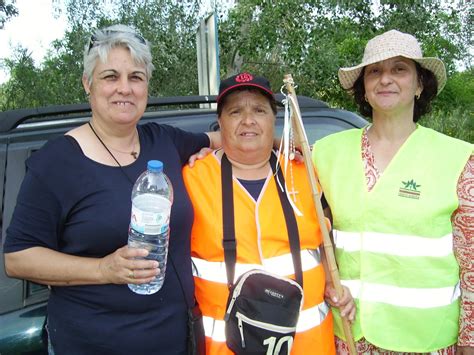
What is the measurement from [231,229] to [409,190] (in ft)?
2.56

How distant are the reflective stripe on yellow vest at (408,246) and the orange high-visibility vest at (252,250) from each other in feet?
0.51

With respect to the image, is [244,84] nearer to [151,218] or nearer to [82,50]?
[151,218]

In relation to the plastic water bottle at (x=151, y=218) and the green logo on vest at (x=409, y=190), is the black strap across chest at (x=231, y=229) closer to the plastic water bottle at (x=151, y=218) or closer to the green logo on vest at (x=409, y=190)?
the plastic water bottle at (x=151, y=218)

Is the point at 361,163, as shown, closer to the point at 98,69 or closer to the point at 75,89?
the point at 98,69

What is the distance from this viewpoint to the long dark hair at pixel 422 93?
2.29m

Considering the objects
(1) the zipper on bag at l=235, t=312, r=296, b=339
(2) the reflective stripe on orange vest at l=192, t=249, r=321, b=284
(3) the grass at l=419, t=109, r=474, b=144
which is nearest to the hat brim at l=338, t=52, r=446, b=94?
(2) the reflective stripe on orange vest at l=192, t=249, r=321, b=284

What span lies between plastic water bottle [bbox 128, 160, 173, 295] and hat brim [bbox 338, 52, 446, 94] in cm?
105

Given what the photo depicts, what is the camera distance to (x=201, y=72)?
5.10 m

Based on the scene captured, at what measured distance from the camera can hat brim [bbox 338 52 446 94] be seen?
217 cm

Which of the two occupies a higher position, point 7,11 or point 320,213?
point 7,11

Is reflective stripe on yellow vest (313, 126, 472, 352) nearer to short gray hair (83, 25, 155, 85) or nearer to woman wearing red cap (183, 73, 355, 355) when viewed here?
woman wearing red cap (183, 73, 355, 355)

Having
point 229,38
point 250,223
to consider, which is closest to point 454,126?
point 229,38

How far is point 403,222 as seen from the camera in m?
2.04

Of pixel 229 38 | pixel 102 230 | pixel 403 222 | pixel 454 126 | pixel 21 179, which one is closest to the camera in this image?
pixel 102 230
